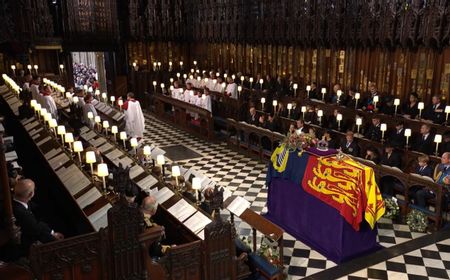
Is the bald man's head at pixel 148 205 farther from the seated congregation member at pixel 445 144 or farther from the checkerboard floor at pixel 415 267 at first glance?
the seated congregation member at pixel 445 144

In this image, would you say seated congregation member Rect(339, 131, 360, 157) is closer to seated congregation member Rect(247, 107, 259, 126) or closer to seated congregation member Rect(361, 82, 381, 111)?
seated congregation member Rect(361, 82, 381, 111)

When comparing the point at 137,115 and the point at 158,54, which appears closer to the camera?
the point at 137,115

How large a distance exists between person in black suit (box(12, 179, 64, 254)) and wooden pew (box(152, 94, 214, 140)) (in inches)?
474

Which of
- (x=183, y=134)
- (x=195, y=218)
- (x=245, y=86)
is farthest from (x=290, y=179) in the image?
(x=245, y=86)

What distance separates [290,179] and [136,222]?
5.08 metres

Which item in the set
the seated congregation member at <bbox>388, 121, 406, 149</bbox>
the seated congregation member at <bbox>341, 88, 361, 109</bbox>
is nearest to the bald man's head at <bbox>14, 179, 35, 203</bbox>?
the seated congregation member at <bbox>388, 121, 406, 149</bbox>

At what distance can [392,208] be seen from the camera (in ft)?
32.2

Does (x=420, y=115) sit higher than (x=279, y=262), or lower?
higher

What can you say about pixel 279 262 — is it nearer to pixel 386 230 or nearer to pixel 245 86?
pixel 386 230

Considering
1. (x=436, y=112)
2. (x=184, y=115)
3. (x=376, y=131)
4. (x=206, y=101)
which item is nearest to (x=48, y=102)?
(x=184, y=115)

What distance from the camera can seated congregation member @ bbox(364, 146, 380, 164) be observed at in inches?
444

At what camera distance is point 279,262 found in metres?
7.14

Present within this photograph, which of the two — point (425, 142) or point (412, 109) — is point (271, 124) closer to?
point (412, 109)

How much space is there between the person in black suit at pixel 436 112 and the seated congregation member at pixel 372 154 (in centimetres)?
259
